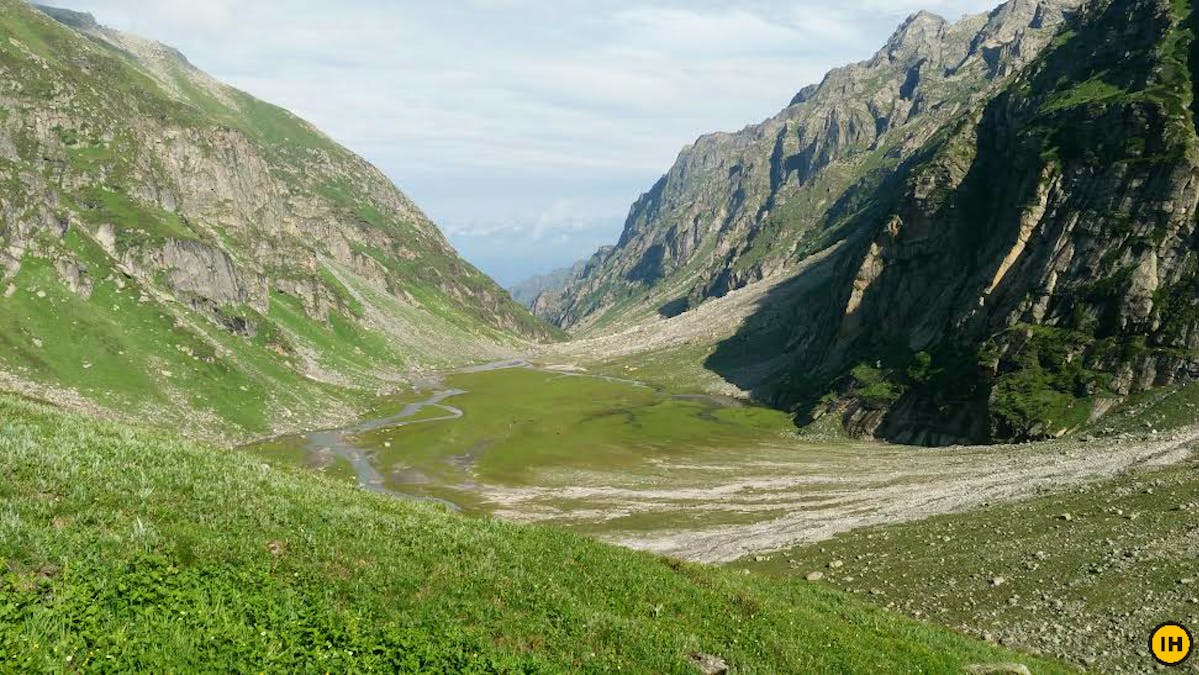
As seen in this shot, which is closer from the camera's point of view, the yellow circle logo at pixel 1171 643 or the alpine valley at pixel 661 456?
the alpine valley at pixel 661 456

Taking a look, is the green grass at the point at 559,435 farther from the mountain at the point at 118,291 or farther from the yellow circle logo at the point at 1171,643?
the yellow circle logo at the point at 1171,643

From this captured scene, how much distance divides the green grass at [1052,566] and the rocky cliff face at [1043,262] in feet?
188

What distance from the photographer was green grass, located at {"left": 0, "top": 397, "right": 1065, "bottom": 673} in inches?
496

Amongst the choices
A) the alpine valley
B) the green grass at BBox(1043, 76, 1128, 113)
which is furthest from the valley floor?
the green grass at BBox(1043, 76, 1128, 113)

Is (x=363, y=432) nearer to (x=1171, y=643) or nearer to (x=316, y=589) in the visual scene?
(x=316, y=589)

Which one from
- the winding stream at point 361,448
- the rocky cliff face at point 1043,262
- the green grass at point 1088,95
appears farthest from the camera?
the green grass at point 1088,95

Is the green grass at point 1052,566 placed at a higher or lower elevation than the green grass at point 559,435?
higher

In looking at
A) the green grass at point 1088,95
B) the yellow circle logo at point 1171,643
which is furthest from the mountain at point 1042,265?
the yellow circle logo at point 1171,643

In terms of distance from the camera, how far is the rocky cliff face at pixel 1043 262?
106 meters

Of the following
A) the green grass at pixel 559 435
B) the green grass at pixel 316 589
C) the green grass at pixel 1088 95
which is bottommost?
the green grass at pixel 559 435

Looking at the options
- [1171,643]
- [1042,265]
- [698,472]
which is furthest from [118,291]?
[1042,265]

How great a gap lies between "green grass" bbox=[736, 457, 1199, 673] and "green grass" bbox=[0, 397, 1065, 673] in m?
10.3

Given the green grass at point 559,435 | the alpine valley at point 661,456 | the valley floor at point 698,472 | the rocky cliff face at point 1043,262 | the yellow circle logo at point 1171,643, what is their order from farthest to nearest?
the green grass at point 559,435, the rocky cliff face at point 1043,262, the valley floor at point 698,472, the yellow circle logo at point 1171,643, the alpine valley at point 661,456

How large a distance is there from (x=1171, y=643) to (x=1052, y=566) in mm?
11161
